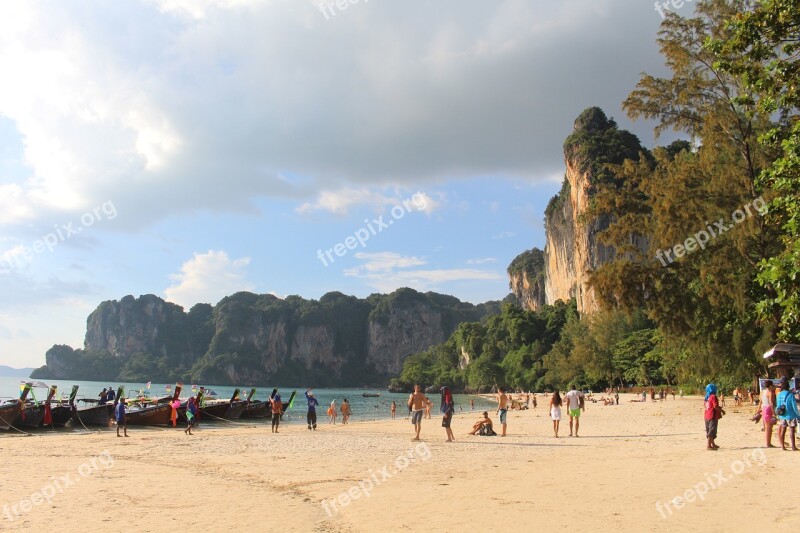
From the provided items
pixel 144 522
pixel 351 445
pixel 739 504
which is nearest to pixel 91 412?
pixel 351 445

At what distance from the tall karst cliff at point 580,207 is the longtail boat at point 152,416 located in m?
60.0

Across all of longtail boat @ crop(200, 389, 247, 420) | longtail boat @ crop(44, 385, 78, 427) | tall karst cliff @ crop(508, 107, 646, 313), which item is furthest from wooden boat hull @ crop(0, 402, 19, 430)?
tall karst cliff @ crop(508, 107, 646, 313)

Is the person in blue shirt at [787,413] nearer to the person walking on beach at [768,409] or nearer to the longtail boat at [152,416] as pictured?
the person walking on beach at [768,409]

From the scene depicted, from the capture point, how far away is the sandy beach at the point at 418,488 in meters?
7.44

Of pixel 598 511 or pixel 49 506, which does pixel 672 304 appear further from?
pixel 49 506

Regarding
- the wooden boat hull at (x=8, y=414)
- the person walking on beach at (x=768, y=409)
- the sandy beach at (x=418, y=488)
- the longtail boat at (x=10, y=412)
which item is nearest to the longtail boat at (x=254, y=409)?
the longtail boat at (x=10, y=412)

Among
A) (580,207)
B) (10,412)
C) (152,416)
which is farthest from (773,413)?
(580,207)

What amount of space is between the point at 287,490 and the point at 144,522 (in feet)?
8.92

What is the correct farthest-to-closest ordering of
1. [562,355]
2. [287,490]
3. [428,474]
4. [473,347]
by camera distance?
[473,347] < [562,355] < [428,474] < [287,490]

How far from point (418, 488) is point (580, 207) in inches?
3676

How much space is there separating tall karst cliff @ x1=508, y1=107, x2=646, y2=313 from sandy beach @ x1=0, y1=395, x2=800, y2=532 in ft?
222

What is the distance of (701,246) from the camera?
67.3 ft

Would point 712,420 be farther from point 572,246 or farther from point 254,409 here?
point 572,246

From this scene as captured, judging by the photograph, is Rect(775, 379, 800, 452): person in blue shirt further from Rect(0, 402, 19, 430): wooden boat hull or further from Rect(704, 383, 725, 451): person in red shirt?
Rect(0, 402, 19, 430): wooden boat hull
